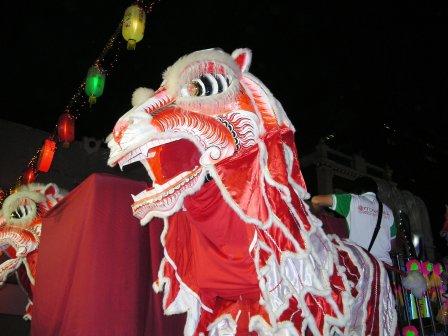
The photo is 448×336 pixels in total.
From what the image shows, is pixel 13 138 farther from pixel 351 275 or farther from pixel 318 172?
pixel 318 172

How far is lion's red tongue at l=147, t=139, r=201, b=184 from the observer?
1690mm

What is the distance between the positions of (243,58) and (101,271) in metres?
1.15

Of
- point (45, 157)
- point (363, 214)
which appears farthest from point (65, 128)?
point (363, 214)

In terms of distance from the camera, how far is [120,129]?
1.47 metres

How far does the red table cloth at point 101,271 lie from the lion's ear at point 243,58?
805mm

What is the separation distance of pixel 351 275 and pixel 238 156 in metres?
0.76

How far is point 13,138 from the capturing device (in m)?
7.76

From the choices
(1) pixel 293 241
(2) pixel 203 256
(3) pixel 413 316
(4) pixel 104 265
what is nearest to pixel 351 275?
(1) pixel 293 241

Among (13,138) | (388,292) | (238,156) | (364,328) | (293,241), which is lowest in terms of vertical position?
(364,328)

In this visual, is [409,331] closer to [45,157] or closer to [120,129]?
[120,129]

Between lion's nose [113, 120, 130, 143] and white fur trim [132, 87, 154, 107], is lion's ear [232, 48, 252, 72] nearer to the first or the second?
white fur trim [132, 87, 154, 107]

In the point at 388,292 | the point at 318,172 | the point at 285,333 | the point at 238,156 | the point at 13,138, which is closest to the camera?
the point at 285,333

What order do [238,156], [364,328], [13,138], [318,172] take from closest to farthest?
[238,156] < [364,328] < [13,138] < [318,172]

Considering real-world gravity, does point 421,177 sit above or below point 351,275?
above
